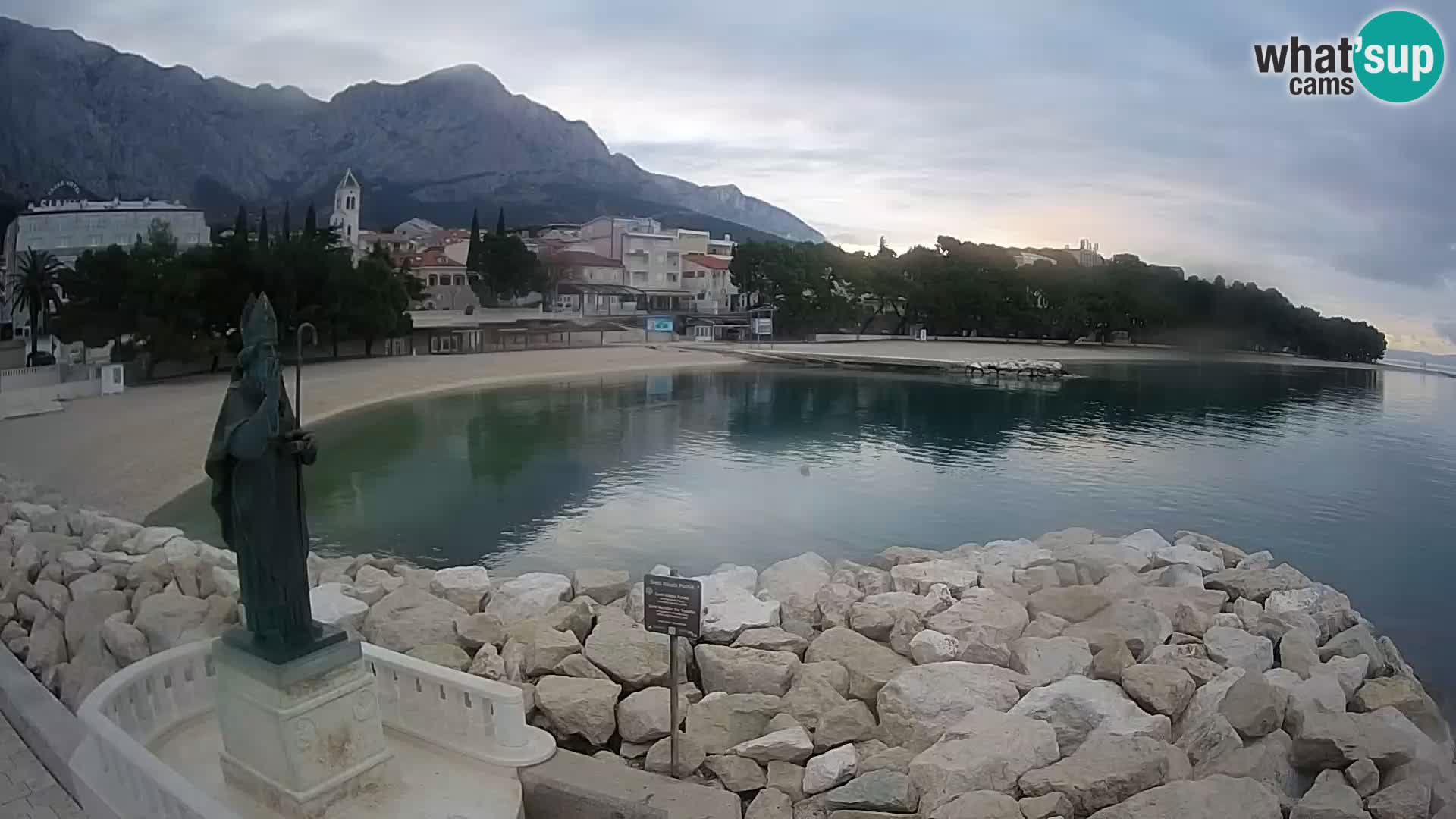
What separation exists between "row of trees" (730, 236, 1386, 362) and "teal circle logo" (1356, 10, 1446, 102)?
5.58 ft

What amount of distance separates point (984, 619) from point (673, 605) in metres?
2.26

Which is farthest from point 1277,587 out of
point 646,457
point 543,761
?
point 646,457

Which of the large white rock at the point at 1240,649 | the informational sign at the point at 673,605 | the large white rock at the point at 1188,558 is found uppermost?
the informational sign at the point at 673,605

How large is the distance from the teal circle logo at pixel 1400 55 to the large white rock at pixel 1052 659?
3.05 m

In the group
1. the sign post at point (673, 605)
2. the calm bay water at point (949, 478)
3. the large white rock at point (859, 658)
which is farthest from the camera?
the calm bay water at point (949, 478)

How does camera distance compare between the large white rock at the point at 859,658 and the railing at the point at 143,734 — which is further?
the large white rock at the point at 859,658

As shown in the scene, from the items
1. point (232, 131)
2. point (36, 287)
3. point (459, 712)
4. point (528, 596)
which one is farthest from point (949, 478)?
point (36, 287)

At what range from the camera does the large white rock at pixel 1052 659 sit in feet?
15.4

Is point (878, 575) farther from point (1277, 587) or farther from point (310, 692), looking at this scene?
point (310, 692)

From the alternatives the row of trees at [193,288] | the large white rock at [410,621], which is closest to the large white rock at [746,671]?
the large white rock at [410,621]

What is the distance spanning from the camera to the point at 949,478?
28.3 ft

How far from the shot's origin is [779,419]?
42.2ft

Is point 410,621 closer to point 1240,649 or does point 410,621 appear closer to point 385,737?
point 385,737

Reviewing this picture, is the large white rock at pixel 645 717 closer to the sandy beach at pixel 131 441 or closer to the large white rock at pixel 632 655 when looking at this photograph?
the large white rock at pixel 632 655
